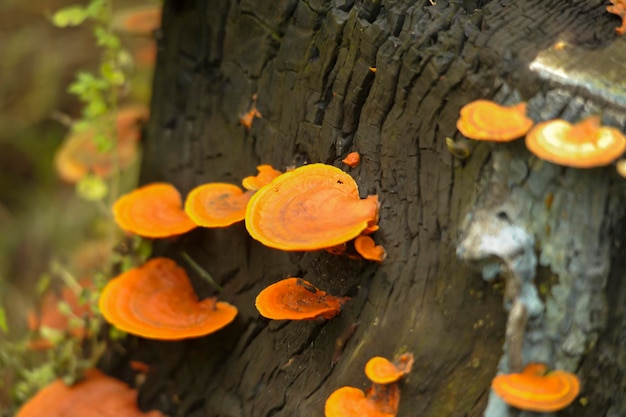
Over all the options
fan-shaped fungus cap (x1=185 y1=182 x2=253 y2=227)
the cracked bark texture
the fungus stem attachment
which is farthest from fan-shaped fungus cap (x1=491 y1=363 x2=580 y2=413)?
the fungus stem attachment

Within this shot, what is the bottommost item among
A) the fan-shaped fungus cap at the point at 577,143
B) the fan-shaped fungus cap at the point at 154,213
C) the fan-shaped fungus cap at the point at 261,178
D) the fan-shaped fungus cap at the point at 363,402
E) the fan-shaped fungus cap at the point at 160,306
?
the fan-shaped fungus cap at the point at 160,306

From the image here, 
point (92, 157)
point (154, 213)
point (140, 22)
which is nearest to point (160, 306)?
point (154, 213)

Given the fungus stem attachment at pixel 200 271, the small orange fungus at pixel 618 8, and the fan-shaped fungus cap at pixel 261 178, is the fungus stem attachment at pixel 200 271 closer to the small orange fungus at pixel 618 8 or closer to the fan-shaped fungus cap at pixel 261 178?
the fan-shaped fungus cap at pixel 261 178

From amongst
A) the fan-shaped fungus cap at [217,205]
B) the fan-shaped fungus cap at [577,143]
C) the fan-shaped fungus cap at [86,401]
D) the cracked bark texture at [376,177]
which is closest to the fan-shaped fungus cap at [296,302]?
the cracked bark texture at [376,177]

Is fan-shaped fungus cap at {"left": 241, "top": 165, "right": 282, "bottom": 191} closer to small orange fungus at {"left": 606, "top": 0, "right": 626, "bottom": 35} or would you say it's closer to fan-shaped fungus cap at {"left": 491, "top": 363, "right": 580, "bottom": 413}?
fan-shaped fungus cap at {"left": 491, "top": 363, "right": 580, "bottom": 413}

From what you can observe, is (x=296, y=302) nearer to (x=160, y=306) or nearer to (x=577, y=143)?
(x=160, y=306)

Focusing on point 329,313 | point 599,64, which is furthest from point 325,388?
point 599,64

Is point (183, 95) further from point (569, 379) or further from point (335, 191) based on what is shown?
point (569, 379)
